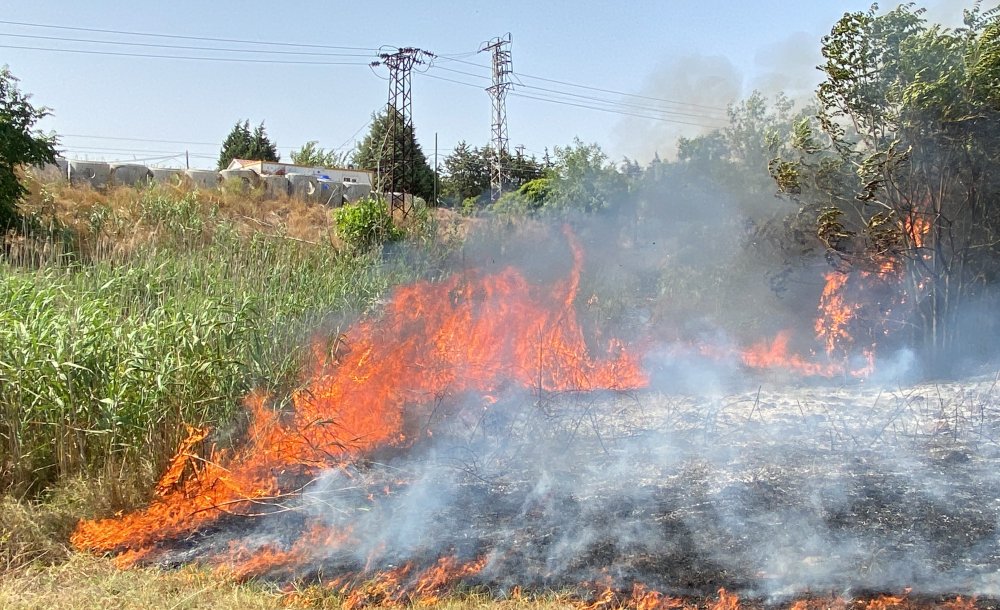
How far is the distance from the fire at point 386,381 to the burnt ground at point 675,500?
0.58 feet

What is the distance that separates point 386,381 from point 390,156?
111ft

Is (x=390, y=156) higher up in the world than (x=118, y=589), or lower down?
higher up

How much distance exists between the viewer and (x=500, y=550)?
11.4 ft

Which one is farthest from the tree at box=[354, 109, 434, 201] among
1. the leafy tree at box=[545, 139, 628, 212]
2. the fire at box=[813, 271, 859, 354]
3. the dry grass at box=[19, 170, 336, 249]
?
the fire at box=[813, 271, 859, 354]

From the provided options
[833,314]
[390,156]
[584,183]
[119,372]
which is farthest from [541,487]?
[390,156]

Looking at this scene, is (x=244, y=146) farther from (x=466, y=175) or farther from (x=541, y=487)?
(x=541, y=487)

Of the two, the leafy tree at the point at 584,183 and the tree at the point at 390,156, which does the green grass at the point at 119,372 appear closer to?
the leafy tree at the point at 584,183

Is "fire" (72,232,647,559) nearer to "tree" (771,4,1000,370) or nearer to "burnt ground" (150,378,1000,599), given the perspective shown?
"burnt ground" (150,378,1000,599)

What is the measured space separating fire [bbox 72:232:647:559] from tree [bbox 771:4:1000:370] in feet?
9.39

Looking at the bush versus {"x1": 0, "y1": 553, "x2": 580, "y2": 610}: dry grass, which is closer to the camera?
{"x1": 0, "y1": 553, "x2": 580, "y2": 610}: dry grass

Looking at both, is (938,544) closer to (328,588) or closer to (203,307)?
(328,588)

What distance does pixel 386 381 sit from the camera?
514cm

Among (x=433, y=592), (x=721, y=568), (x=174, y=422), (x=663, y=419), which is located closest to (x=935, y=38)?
(x=663, y=419)

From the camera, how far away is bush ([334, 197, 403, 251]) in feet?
47.7
